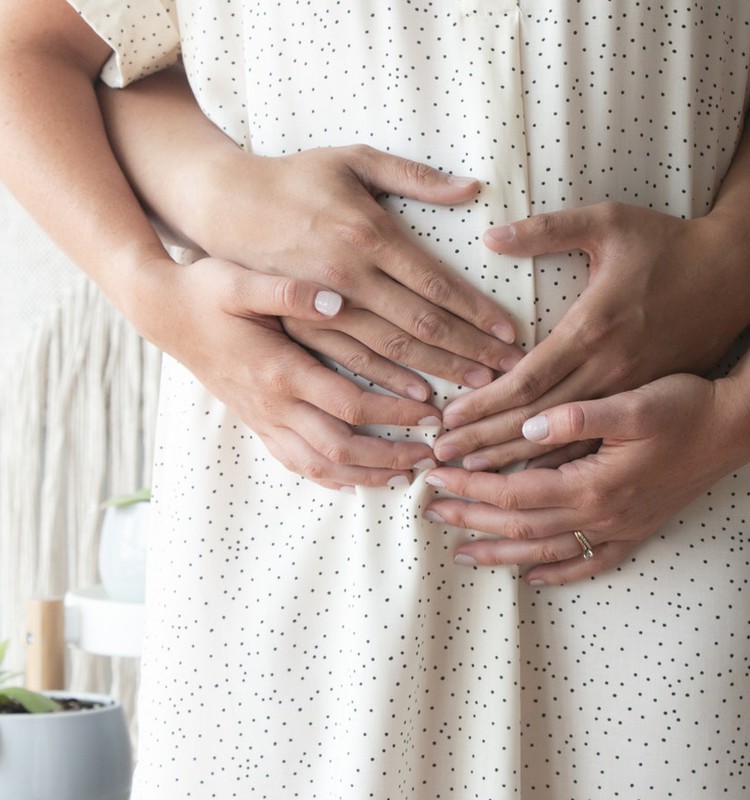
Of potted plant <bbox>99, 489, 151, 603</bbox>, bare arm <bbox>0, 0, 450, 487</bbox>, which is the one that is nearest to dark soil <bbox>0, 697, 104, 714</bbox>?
potted plant <bbox>99, 489, 151, 603</bbox>

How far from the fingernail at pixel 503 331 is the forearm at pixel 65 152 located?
0.69 feet

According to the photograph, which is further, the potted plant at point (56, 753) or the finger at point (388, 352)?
the potted plant at point (56, 753)

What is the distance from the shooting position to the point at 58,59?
2.07ft

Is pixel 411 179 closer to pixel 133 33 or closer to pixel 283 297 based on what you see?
pixel 283 297

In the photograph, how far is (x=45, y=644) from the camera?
119 cm

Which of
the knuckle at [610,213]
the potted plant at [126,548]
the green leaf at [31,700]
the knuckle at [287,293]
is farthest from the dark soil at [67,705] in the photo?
the knuckle at [610,213]

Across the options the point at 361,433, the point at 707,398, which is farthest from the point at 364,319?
the point at 707,398

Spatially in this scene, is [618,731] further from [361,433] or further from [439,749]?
[361,433]

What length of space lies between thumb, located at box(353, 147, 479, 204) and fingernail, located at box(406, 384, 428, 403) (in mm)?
103

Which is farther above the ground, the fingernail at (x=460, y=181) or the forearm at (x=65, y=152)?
the forearm at (x=65, y=152)

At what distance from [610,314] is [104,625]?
912 mm

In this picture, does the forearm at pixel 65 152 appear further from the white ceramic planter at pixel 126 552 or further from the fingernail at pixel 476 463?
the white ceramic planter at pixel 126 552

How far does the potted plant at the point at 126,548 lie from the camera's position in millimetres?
1235

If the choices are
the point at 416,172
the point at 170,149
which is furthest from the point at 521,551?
the point at 170,149
